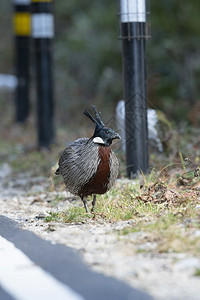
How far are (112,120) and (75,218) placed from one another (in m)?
2.57

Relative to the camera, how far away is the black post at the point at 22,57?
14.9m

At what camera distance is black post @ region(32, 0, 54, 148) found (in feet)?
37.9

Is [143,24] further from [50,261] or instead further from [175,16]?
[175,16]

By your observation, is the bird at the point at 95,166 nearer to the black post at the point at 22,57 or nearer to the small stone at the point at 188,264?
the small stone at the point at 188,264

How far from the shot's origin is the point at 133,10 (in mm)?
7809

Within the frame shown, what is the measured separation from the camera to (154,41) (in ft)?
47.7

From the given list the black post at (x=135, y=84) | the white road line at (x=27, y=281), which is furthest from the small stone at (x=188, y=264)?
the black post at (x=135, y=84)

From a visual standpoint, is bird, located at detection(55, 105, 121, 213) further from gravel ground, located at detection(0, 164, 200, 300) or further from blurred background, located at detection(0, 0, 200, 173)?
blurred background, located at detection(0, 0, 200, 173)

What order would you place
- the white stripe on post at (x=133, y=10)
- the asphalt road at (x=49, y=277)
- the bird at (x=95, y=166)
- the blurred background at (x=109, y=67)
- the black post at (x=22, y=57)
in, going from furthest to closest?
the black post at (x=22, y=57) → the blurred background at (x=109, y=67) → the white stripe on post at (x=133, y=10) → the bird at (x=95, y=166) → the asphalt road at (x=49, y=277)

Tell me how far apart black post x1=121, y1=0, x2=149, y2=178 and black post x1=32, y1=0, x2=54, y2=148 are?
12.8 ft

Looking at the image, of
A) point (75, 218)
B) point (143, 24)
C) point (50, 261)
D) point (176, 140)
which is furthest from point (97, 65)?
point (50, 261)

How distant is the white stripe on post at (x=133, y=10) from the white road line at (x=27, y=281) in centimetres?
363

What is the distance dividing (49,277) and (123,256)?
613 millimetres

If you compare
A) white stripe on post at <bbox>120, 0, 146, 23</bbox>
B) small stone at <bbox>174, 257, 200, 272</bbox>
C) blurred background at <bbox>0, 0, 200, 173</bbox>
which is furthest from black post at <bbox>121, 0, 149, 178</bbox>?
small stone at <bbox>174, 257, 200, 272</bbox>
